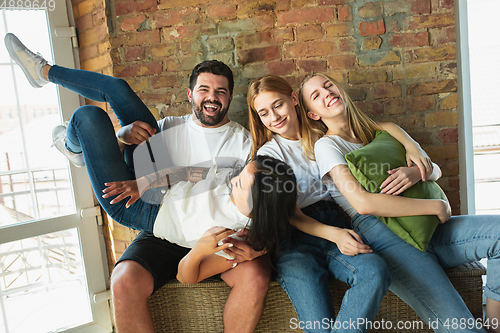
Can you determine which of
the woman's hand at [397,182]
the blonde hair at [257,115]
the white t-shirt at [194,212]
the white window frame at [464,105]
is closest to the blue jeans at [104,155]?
the white t-shirt at [194,212]

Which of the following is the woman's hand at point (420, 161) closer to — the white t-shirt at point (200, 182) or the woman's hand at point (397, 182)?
the woman's hand at point (397, 182)

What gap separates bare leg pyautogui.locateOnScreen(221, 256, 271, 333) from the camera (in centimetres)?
139

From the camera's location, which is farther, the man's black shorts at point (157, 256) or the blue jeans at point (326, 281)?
the man's black shorts at point (157, 256)

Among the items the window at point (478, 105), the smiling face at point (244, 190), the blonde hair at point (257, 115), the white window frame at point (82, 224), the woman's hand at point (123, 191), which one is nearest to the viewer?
the smiling face at point (244, 190)

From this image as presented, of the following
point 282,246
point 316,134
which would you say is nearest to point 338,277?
point 282,246

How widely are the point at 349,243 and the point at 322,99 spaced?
721 mm

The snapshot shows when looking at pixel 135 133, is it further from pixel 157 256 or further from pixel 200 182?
pixel 157 256

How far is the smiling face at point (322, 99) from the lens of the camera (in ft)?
5.26

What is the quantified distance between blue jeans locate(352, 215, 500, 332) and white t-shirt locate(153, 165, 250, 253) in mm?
624

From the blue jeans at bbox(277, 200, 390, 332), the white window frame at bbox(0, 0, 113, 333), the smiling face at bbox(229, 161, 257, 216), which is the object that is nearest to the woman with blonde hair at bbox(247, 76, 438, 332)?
the blue jeans at bbox(277, 200, 390, 332)

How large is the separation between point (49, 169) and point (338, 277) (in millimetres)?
1946

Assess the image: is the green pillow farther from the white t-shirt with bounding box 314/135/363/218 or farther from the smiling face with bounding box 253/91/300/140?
the smiling face with bounding box 253/91/300/140

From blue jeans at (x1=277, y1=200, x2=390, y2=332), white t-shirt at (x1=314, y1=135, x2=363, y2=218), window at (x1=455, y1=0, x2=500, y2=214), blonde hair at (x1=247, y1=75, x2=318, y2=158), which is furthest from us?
window at (x1=455, y1=0, x2=500, y2=214)

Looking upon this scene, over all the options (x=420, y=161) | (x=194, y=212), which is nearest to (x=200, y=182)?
(x=194, y=212)
